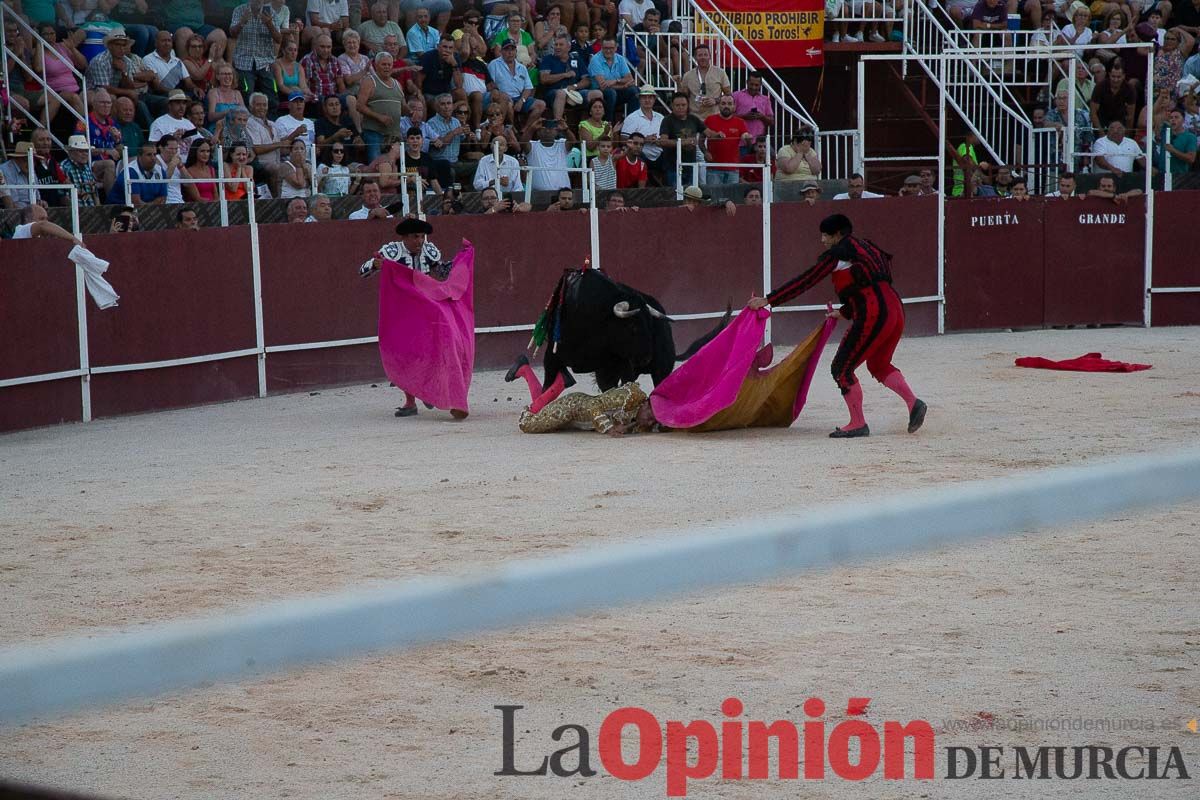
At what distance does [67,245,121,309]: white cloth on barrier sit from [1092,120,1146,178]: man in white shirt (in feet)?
32.9

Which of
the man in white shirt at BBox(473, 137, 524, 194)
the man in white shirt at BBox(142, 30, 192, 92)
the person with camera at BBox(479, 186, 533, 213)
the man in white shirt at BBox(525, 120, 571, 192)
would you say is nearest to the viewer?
the man in white shirt at BBox(142, 30, 192, 92)

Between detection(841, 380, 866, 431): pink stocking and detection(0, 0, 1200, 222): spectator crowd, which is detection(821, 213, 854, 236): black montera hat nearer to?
detection(841, 380, 866, 431): pink stocking

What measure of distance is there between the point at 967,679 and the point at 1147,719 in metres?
0.53

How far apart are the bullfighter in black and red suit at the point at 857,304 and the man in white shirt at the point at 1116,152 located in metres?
7.84

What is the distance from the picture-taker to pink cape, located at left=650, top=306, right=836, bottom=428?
9.12m

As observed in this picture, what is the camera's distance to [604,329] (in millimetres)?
9328

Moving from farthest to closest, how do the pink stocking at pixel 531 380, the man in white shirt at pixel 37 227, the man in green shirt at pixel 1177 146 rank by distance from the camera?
1. the man in green shirt at pixel 1177 146
2. the man in white shirt at pixel 37 227
3. the pink stocking at pixel 531 380

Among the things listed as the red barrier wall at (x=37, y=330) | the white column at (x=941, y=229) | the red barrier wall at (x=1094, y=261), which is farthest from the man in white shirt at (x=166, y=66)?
the red barrier wall at (x=1094, y=261)

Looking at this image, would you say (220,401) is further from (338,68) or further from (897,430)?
(897,430)

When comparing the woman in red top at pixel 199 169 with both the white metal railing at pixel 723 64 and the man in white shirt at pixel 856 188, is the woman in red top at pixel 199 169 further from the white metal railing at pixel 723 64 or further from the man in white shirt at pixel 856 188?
the man in white shirt at pixel 856 188

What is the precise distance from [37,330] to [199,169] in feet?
6.39

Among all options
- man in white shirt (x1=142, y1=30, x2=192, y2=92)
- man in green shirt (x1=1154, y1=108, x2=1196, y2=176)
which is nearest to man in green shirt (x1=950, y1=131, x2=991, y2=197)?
man in green shirt (x1=1154, y1=108, x2=1196, y2=176)

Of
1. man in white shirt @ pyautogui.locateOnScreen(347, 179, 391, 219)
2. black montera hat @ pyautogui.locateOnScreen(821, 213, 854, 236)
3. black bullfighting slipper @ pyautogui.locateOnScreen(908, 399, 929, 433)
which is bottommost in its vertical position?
black bullfighting slipper @ pyautogui.locateOnScreen(908, 399, 929, 433)

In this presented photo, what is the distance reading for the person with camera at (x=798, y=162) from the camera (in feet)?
50.5
